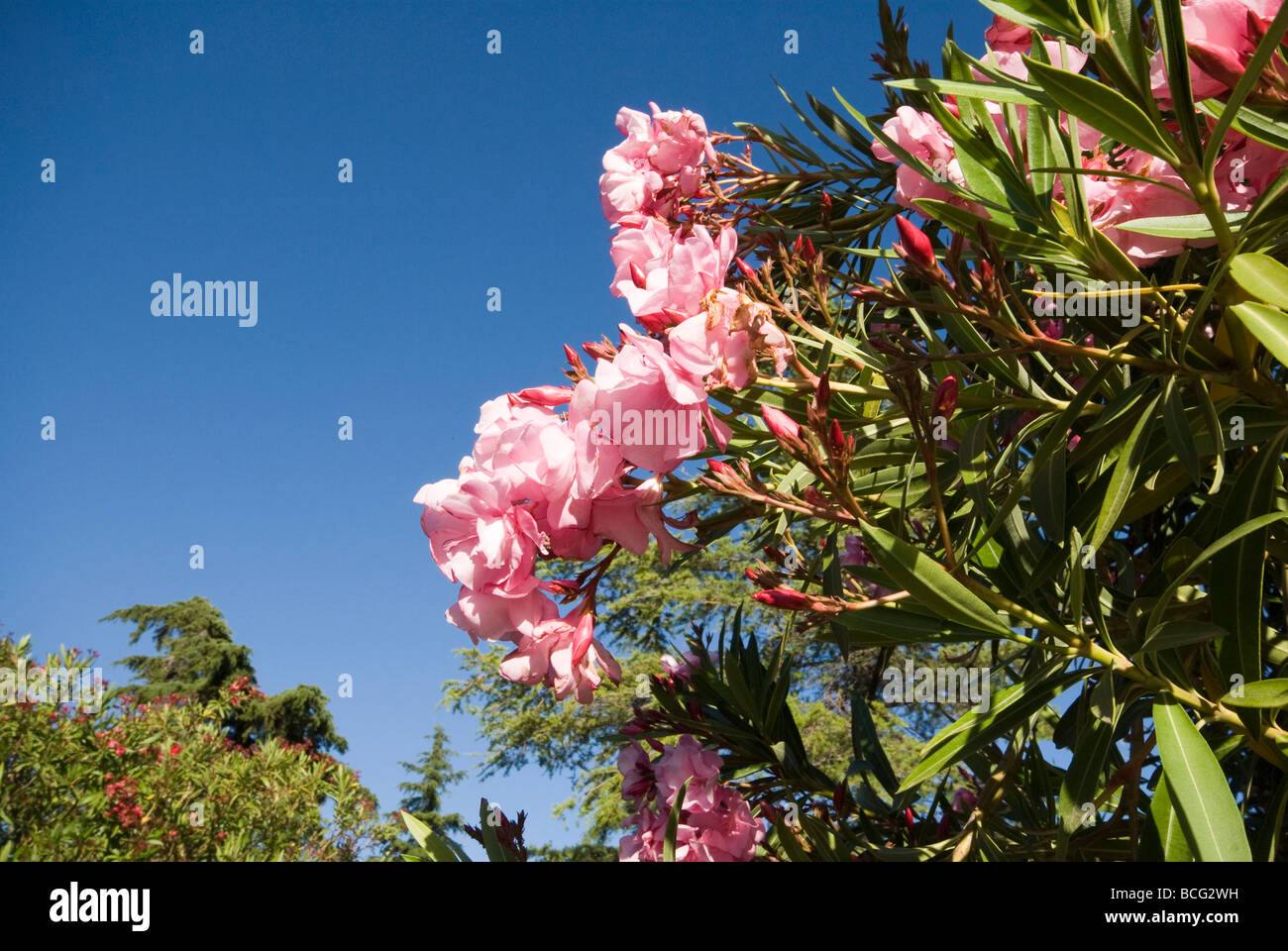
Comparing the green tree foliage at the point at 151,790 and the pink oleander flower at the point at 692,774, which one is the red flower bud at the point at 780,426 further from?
the green tree foliage at the point at 151,790

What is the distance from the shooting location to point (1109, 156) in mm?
1301

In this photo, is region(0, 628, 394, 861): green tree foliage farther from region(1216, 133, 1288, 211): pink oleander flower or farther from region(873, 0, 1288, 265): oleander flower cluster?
region(1216, 133, 1288, 211): pink oleander flower

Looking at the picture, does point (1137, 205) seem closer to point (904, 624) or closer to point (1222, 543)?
point (1222, 543)

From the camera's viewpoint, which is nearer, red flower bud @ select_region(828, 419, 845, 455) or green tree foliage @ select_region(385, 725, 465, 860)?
red flower bud @ select_region(828, 419, 845, 455)

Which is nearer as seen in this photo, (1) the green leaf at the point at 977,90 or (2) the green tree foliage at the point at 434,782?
(1) the green leaf at the point at 977,90

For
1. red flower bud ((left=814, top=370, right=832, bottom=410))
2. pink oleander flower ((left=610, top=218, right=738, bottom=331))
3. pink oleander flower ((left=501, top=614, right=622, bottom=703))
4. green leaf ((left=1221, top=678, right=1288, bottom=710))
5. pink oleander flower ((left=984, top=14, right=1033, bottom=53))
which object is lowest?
green leaf ((left=1221, top=678, right=1288, bottom=710))

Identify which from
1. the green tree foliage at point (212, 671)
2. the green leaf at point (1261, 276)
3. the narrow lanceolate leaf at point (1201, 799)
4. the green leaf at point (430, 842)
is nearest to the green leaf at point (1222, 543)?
the narrow lanceolate leaf at point (1201, 799)

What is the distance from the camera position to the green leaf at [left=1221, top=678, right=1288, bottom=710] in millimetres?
1036

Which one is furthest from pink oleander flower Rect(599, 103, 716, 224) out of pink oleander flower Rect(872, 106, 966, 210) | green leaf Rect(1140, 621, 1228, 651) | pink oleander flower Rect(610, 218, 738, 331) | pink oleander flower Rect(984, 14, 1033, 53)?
green leaf Rect(1140, 621, 1228, 651)

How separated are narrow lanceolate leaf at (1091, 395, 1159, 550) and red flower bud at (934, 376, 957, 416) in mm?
259

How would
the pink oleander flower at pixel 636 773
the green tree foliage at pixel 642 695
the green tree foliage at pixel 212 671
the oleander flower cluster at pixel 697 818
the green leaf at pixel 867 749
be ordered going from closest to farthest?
1. the oleander flower cluster at pixel 697 818
2. the pink oleander flower at pixel 636 773
3. the green leaf at pixel 867 749
4. the green tree foliage at pixel 642 695
5. the green tree foliage at pixel 212 671

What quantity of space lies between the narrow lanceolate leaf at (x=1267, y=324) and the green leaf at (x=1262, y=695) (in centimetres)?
40

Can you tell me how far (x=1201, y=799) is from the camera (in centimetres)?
95

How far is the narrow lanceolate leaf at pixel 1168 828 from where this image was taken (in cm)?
103
